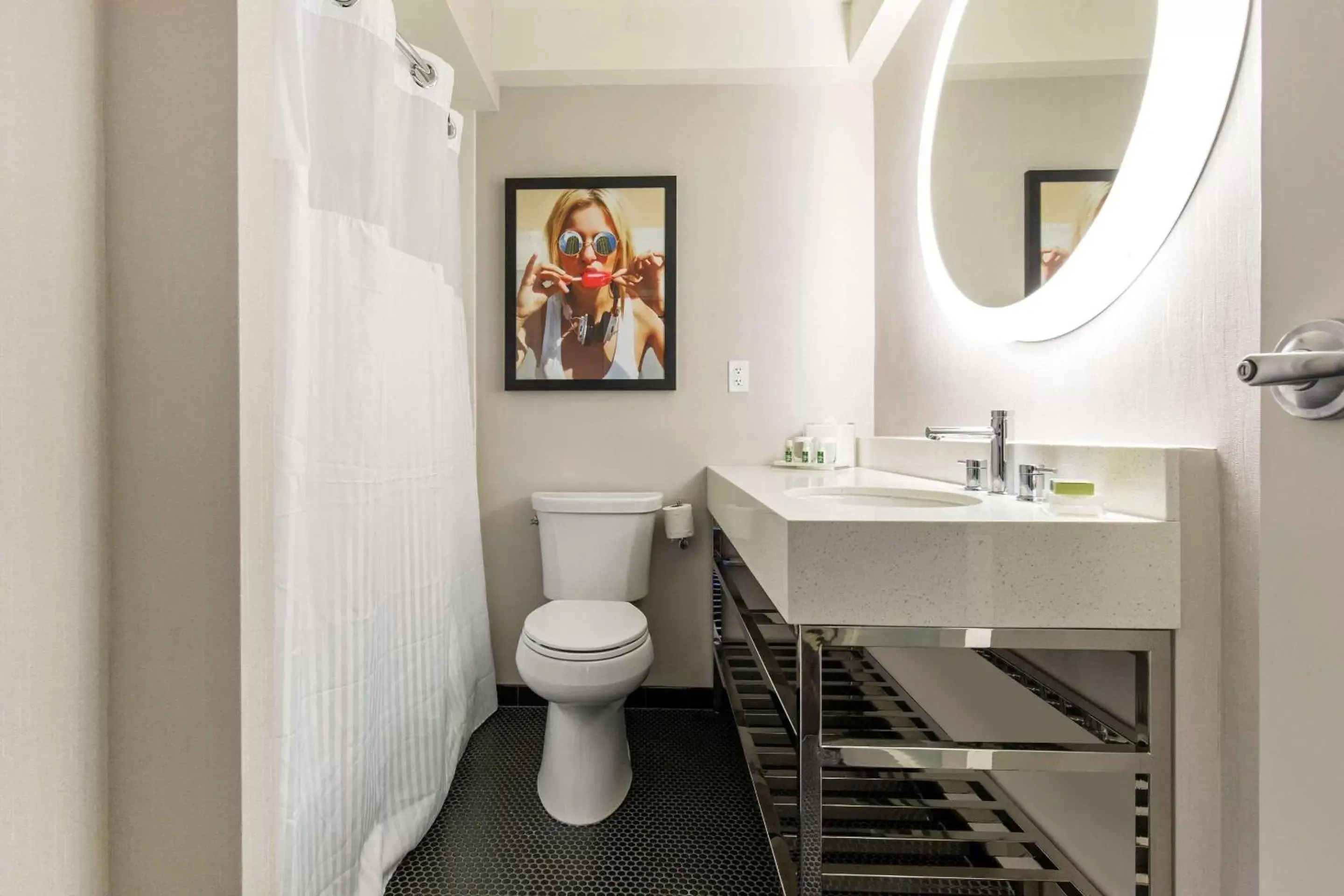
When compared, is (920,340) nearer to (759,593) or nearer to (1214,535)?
(759,593)

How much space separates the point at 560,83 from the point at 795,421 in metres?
1.42

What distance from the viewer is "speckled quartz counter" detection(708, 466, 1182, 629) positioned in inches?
30.8

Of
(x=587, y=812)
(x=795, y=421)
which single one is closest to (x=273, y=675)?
(x=587, y=812)

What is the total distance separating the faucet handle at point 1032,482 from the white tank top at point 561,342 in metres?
1.25

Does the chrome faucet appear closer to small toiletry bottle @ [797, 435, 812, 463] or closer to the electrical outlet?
small toiletry bottle @ [797, 435, 812, 463]

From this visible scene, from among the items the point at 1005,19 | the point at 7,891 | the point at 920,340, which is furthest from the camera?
the point at 920,340

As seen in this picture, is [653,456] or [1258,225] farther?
[653,456]

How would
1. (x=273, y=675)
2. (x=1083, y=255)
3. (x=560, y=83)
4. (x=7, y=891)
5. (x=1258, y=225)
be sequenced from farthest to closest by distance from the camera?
(x=560, y=83)
(x=1083, y=255)
(x=273, y=675)
(x=1258, y=225)
(x=7, y=891)

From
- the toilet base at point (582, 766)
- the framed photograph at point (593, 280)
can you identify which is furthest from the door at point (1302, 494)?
the framed photograph at point (593, 280)

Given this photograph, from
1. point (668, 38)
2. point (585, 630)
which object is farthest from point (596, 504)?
point (668, 38)

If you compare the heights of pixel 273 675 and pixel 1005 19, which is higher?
pixel 1005 19

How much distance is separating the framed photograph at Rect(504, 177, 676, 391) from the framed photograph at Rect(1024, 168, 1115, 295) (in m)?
1.12

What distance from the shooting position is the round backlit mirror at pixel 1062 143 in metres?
0.82

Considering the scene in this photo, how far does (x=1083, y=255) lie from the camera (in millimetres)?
999
